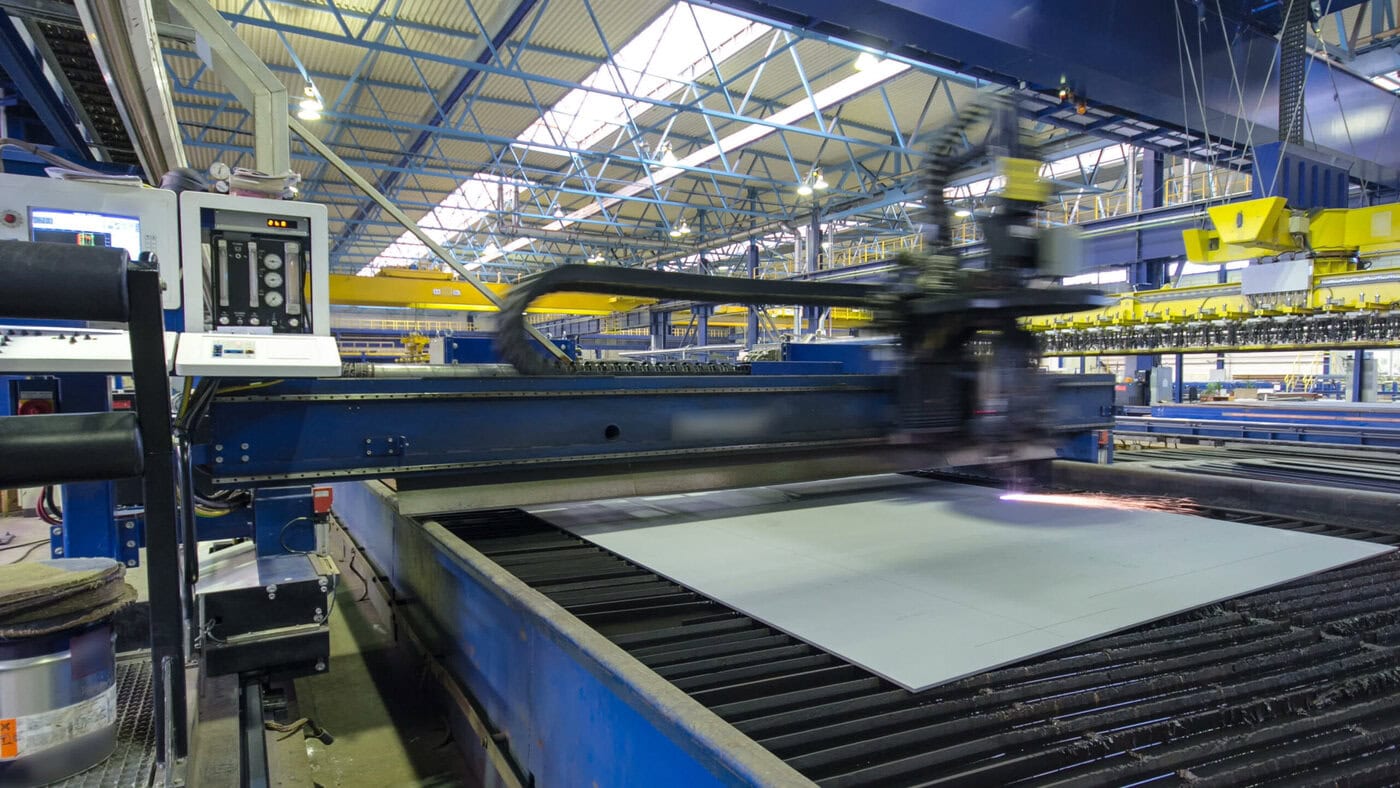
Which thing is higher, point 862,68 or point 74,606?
point 862,68

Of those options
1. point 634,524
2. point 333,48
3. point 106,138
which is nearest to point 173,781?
point 634,524

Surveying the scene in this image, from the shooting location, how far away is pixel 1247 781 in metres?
1.19

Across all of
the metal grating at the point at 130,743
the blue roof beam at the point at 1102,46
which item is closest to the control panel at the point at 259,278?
the metal grating at the point at 130,743

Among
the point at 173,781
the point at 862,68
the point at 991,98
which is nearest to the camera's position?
the point at 173,781

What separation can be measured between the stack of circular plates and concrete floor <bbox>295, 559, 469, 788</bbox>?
1404 millimetres

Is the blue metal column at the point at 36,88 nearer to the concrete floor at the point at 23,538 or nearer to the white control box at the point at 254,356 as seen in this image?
the white control box at the point at 254,356

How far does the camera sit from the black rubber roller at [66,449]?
0.79 meters

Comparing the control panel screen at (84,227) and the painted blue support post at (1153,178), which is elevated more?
the painted blue support post at (1153,178)

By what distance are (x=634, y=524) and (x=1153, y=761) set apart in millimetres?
2125

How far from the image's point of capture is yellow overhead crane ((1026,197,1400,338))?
462cm

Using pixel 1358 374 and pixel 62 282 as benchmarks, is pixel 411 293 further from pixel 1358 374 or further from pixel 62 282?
pixel 1358 374

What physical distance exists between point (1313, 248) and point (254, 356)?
6.16m

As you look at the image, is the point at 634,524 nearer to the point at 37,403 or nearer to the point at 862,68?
the point at 37,403

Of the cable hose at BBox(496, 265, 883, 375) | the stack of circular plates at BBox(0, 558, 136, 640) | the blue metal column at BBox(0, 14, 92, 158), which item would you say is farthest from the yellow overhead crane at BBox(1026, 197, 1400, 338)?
the blue metal column at BBox(0, 14, 92, 158)
